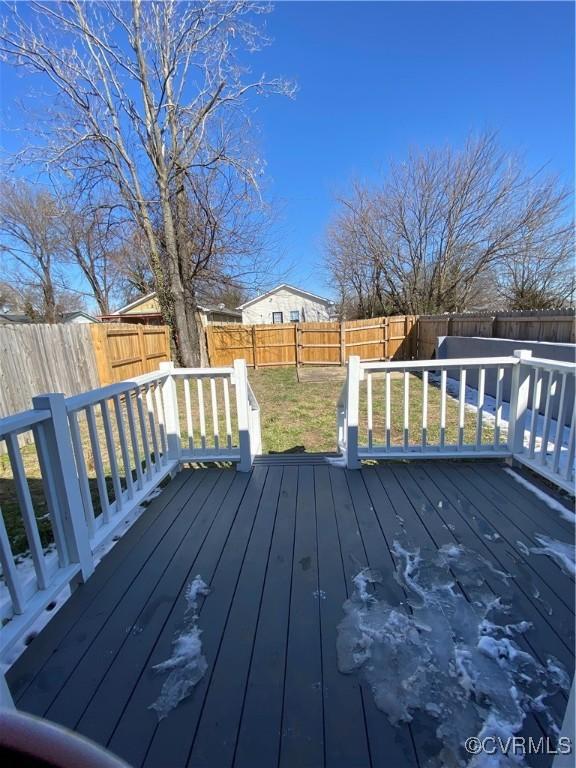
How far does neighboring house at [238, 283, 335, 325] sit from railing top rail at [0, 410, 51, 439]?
66.0ft

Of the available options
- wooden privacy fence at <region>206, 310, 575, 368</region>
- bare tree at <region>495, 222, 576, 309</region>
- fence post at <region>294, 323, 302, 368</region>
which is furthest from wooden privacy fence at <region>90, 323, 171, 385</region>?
bare tree at <region>495, 222, 576, 309</region>

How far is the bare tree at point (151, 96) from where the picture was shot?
276 inches

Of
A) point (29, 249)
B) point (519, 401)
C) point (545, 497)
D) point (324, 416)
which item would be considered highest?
point (29, 249)

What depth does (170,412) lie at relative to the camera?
302 cm

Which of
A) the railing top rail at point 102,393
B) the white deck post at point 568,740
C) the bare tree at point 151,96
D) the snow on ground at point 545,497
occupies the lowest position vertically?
the snow on ground at point 545,497

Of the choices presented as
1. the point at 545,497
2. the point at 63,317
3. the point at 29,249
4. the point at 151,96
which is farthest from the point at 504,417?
the point at 63,317

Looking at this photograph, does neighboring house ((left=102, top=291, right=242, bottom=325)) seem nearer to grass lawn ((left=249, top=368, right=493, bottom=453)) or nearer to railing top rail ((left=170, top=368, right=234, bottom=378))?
→ grass lawn ((left=249, top=368, right=493, bottom=453))

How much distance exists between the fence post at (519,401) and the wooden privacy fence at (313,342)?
9360mm

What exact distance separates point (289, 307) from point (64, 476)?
807 inches

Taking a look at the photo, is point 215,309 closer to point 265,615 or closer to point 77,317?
point 77,317

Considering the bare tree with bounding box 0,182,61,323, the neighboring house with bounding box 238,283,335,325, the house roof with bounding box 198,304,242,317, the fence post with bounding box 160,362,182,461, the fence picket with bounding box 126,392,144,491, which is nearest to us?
the fence picket with bounding box 126,392,144,491

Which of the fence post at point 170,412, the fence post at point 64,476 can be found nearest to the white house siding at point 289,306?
the fence post at point 170,412

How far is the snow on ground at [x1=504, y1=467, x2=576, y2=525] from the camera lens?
223cm

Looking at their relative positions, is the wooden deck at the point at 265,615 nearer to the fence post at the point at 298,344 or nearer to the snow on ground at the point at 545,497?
the snow on ground at the point at 545,497
